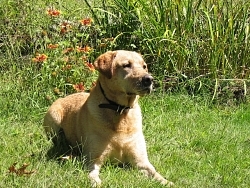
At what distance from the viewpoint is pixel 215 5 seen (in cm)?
776

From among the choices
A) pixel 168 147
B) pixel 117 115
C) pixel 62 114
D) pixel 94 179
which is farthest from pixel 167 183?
pixel 62 114

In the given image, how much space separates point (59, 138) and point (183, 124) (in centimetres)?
155

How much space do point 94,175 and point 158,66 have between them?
3.15m

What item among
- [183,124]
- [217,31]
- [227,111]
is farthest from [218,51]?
[183,124]

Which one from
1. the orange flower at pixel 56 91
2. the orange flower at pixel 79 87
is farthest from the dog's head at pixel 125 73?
the orange flower at pixel 56 91

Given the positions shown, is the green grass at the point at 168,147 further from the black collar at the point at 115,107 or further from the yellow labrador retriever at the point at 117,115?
the black collar at the point at 115,107

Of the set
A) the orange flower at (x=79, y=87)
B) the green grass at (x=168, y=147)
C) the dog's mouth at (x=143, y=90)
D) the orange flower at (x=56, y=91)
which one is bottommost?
the green grass at (x=168, y=147)

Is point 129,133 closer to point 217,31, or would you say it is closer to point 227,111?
point 227,111

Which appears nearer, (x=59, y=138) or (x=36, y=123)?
(x=59, y=138)

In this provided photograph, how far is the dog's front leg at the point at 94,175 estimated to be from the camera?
14.9 ft

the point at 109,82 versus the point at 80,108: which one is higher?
the point at 109,82

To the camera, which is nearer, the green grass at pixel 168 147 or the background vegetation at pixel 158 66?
the green grass at pixel 168 147

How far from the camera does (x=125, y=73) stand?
5.15 m

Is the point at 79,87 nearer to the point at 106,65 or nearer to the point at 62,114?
the point at 62,114
